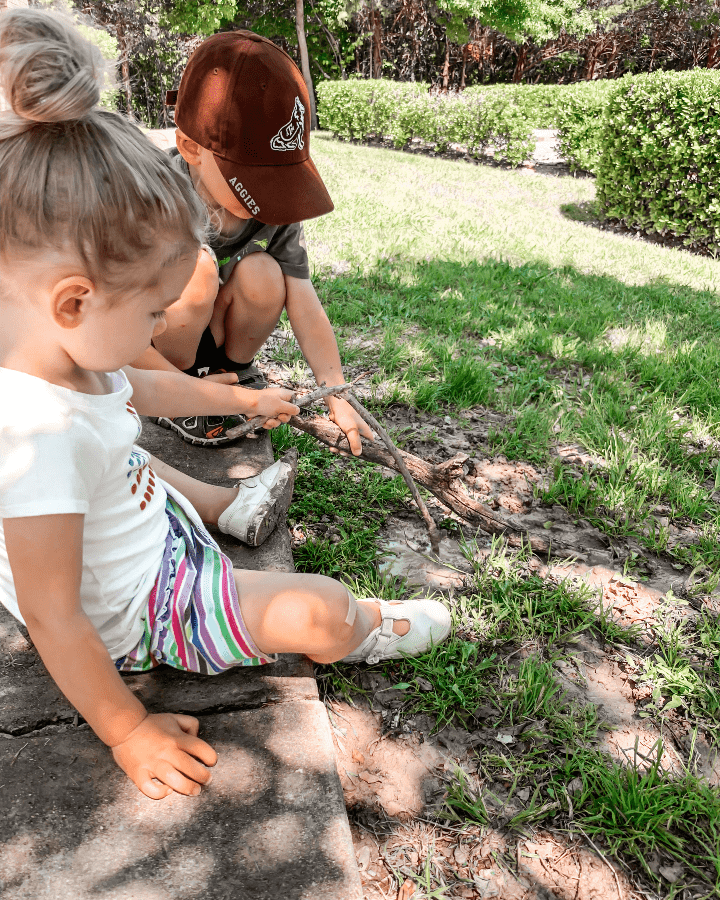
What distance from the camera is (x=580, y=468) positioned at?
261 cm

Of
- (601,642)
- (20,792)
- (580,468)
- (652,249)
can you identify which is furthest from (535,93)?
(20,792)

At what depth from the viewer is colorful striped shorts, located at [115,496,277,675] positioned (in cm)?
137

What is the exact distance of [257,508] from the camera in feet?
6.13

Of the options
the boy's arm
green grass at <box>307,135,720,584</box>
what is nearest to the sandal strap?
the boy's arm

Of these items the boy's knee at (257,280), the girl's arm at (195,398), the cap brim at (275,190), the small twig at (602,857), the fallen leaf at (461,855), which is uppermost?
the cap brim at (275,190)

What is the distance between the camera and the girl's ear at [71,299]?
99 cm

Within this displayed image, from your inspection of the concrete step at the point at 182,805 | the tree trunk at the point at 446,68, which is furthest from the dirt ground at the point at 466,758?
the tree trunk at the point at 446,68

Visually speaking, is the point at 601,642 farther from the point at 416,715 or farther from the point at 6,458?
the point at 6,458

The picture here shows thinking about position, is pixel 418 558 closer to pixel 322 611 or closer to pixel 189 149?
pixel 322 611

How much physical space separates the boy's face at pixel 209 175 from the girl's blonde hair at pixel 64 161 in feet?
2.43

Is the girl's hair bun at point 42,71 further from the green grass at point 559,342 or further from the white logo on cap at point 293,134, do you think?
the green grass at point 559,342

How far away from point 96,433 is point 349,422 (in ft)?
3.32

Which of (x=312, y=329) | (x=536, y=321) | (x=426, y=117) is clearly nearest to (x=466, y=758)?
(x=312, y=329)

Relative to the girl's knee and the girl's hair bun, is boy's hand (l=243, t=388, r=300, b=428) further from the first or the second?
the girl's hair bun
